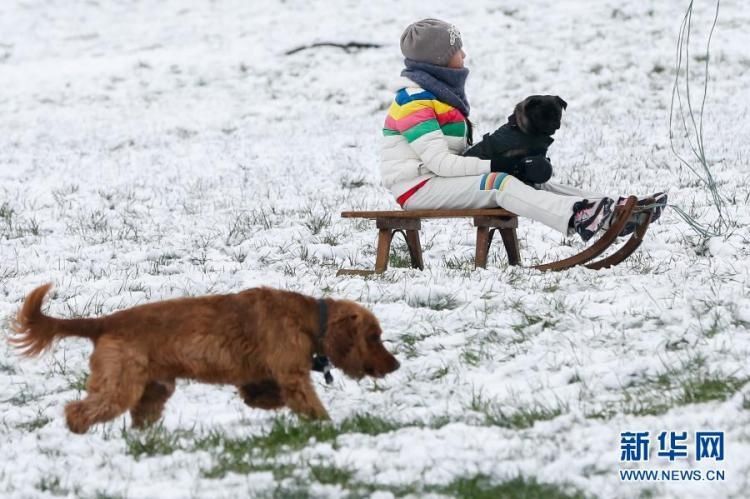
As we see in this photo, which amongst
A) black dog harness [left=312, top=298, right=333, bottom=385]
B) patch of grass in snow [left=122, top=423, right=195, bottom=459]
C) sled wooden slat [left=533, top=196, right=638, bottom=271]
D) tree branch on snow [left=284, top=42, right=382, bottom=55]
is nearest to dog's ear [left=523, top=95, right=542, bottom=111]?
sled wooden slat [left=533, top=196, right=638, bottom=271]

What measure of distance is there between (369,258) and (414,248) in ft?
2.68

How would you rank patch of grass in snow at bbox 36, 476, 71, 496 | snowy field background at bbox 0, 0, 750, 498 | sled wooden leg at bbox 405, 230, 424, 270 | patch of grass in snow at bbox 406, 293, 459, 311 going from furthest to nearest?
sled wooden leg at bbox 405, 230, 424, 270 → patch of grass in snow at bbox 406, 293, 459, 311 → snowy field background at bbox 0, 0, 750, 498 → patch of grass in snow at bbox 36, 476, 71, 496

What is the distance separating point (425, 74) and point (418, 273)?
4.57ft

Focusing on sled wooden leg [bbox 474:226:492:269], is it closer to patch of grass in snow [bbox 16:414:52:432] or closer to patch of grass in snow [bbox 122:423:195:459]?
patch of grass in snow [bbox 122:423:195:459]

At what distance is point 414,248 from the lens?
297 inches

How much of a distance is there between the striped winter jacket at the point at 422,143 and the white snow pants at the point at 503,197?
0.27 ft

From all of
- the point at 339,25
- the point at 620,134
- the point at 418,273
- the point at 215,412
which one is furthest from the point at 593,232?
the point at 339,25

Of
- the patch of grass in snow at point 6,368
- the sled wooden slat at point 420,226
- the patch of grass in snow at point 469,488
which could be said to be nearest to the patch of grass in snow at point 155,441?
the patch of grass in snow at point 469,488

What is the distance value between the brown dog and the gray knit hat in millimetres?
3084

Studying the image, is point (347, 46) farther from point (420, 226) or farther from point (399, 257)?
point (420, 226)

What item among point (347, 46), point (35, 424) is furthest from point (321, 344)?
point (347, 46)

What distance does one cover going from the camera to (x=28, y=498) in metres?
3.75

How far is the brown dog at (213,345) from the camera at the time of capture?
426cm

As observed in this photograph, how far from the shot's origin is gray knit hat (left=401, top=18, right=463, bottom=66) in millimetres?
7090
